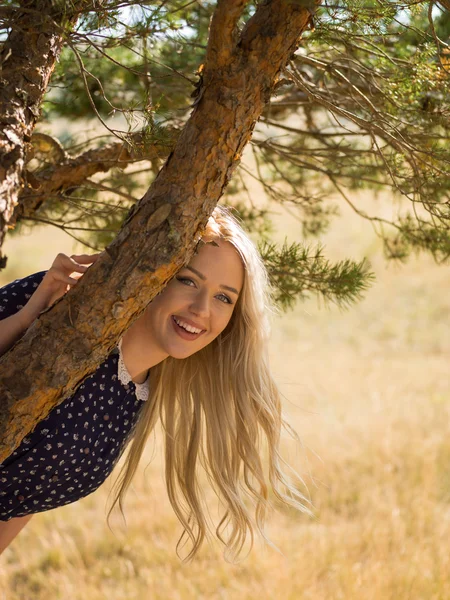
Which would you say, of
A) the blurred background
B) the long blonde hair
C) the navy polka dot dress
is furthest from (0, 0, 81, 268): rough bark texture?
the long blonde hair

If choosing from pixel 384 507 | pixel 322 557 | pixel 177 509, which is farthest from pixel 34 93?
pixel 384 507

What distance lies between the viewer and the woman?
5.95ft

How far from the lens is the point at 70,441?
6.04ft

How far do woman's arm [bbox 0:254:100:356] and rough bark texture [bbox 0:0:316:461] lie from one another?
15cm

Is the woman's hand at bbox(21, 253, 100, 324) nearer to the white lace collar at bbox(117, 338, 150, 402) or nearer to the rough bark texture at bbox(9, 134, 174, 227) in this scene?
the white lace collar at bbox(117, 338, 150, 402)

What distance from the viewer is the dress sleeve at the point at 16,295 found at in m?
1.79

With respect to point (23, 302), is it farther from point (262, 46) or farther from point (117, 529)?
point (117, 529)

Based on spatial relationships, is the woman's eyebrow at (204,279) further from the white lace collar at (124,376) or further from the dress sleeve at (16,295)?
the dress sleeve at (16,295)

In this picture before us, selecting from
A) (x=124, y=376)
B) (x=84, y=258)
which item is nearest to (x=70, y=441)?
(x=124, y=376)

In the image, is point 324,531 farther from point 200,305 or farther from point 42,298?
point 42,298

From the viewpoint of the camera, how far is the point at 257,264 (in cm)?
206

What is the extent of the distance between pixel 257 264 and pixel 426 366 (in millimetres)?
6911

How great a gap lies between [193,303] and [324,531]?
2600 millimetres

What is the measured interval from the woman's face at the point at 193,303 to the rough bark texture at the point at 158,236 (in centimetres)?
48
